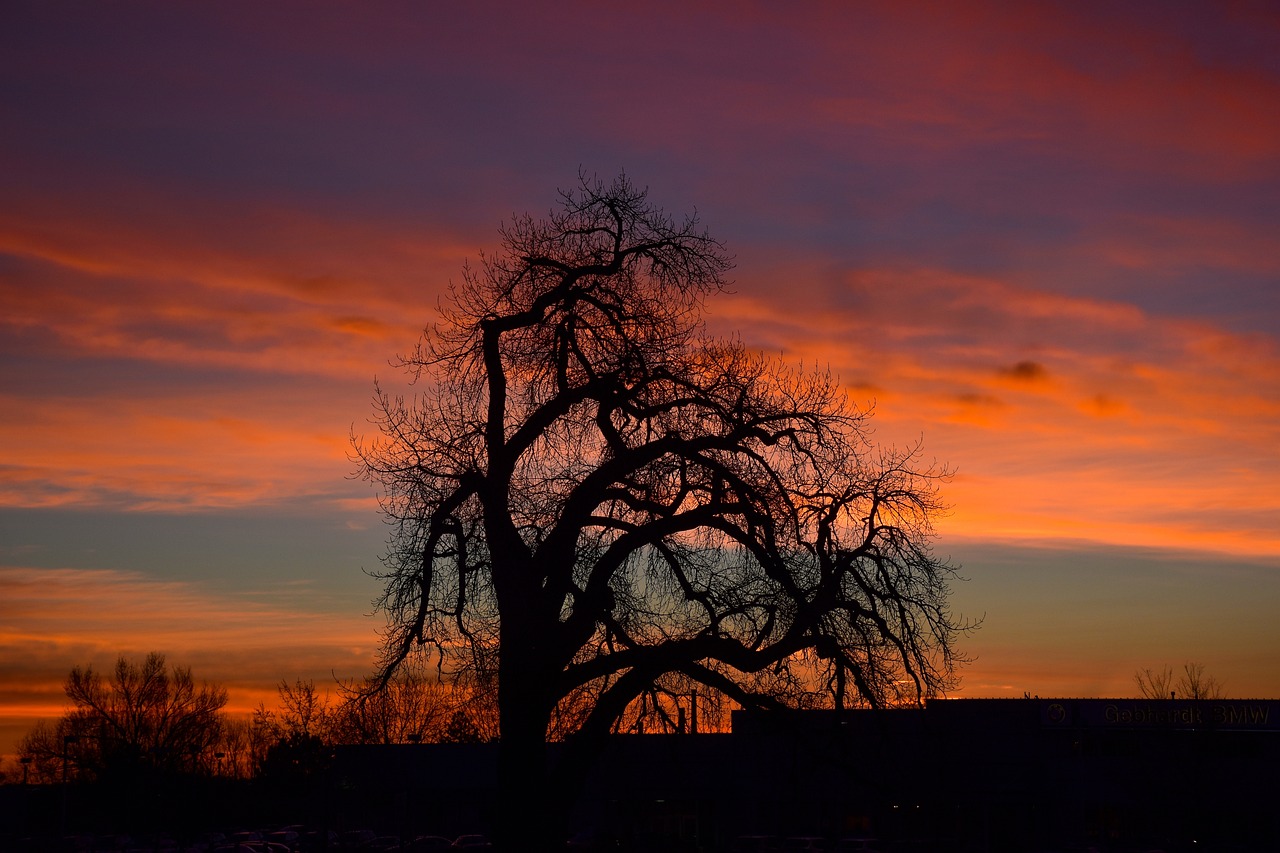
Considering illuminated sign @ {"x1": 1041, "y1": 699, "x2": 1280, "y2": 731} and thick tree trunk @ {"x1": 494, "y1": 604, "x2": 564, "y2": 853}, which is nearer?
thick tree trunk @ {"x1": 494, "y1": 604, "x2": 564, "y2": 853}

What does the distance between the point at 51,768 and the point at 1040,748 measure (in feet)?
303

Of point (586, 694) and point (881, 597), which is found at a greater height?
point (881, 597)

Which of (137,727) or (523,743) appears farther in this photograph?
(137,727)

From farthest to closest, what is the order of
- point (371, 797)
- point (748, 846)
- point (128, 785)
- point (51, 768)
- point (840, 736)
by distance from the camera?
point (51, 768)
point (128, 785)
point (371, 797)
point (748, 846)
point (840, 736)

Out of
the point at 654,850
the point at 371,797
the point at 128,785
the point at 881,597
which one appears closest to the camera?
the point at 881,597

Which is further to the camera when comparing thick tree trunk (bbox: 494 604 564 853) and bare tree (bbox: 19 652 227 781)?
bare tree (bbox: 19 652 227 781)

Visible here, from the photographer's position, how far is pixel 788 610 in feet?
69.3

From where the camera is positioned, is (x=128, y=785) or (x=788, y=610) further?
(x=128, y=785)

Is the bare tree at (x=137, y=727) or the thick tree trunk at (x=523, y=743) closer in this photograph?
the thick tree trunk at (x=523, y=743)

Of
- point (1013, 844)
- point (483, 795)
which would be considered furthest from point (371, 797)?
point (1013, 844)

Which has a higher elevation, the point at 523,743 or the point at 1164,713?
the point at 1164,713

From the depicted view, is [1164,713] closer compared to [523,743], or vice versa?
[523,743]

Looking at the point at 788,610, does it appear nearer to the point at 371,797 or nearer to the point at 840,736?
the point at 840,736

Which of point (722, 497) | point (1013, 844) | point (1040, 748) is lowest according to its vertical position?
point (1013, 844)
